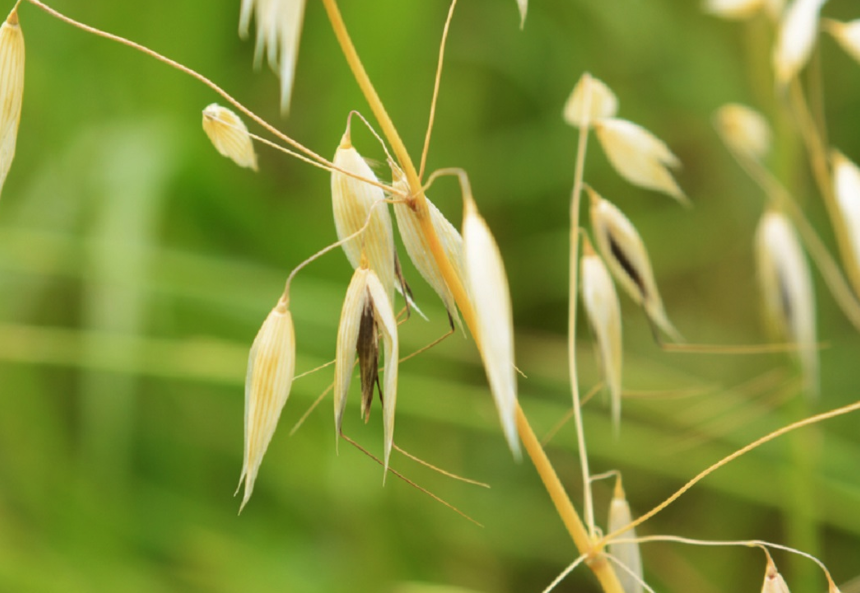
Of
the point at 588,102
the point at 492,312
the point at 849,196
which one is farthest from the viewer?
the point at 849,196

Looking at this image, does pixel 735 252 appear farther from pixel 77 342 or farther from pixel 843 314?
pixel 77 342

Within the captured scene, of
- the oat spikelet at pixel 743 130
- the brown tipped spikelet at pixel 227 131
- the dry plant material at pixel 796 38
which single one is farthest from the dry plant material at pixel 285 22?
the oat spikelet at pixel 743 130

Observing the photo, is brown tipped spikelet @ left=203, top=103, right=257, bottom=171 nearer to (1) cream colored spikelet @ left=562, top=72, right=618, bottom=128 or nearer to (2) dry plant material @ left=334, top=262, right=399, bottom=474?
(2) dry plant material @ left=334, top=262, right=399, bottom=474

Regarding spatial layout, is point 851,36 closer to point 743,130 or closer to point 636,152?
point 743,130

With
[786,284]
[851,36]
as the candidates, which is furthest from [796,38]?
[786,284]

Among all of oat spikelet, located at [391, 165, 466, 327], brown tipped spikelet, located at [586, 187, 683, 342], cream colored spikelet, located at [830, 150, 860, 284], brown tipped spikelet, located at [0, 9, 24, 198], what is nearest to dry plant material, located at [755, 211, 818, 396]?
cream colored spikelet, located at [830, 150, 860, 284]

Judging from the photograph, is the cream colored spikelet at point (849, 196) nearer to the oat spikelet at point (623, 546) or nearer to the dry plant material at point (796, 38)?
the dry plant material at point (796, 38)
